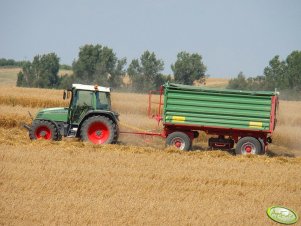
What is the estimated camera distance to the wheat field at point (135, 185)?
26.8 ft

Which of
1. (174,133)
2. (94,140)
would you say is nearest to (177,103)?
(174,133)

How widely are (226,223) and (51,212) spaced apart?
2.61 metres

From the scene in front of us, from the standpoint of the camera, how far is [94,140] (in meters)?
14.9

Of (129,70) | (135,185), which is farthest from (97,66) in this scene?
(135,185)

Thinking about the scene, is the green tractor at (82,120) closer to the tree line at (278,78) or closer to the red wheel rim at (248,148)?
the red wheel rim at (248,148)

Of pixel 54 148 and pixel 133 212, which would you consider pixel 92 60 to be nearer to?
pixel 54 148

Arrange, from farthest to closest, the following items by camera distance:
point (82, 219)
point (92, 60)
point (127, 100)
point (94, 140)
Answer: point (92, 60)
point (127, 100)
point (94, 140)
point (82, 219)

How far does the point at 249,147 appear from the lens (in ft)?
50.3

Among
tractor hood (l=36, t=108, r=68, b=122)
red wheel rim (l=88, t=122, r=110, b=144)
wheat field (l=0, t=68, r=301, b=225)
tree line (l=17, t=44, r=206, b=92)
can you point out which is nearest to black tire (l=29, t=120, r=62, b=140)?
tractor hood (l=36, t=108, r=68, b=122)

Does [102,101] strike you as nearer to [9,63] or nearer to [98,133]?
[98,133]

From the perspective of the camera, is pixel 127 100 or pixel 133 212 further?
pixel 127 100

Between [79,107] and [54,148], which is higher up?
[79,107]

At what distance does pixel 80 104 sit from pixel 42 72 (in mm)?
46203

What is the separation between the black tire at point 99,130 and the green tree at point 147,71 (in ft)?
126
